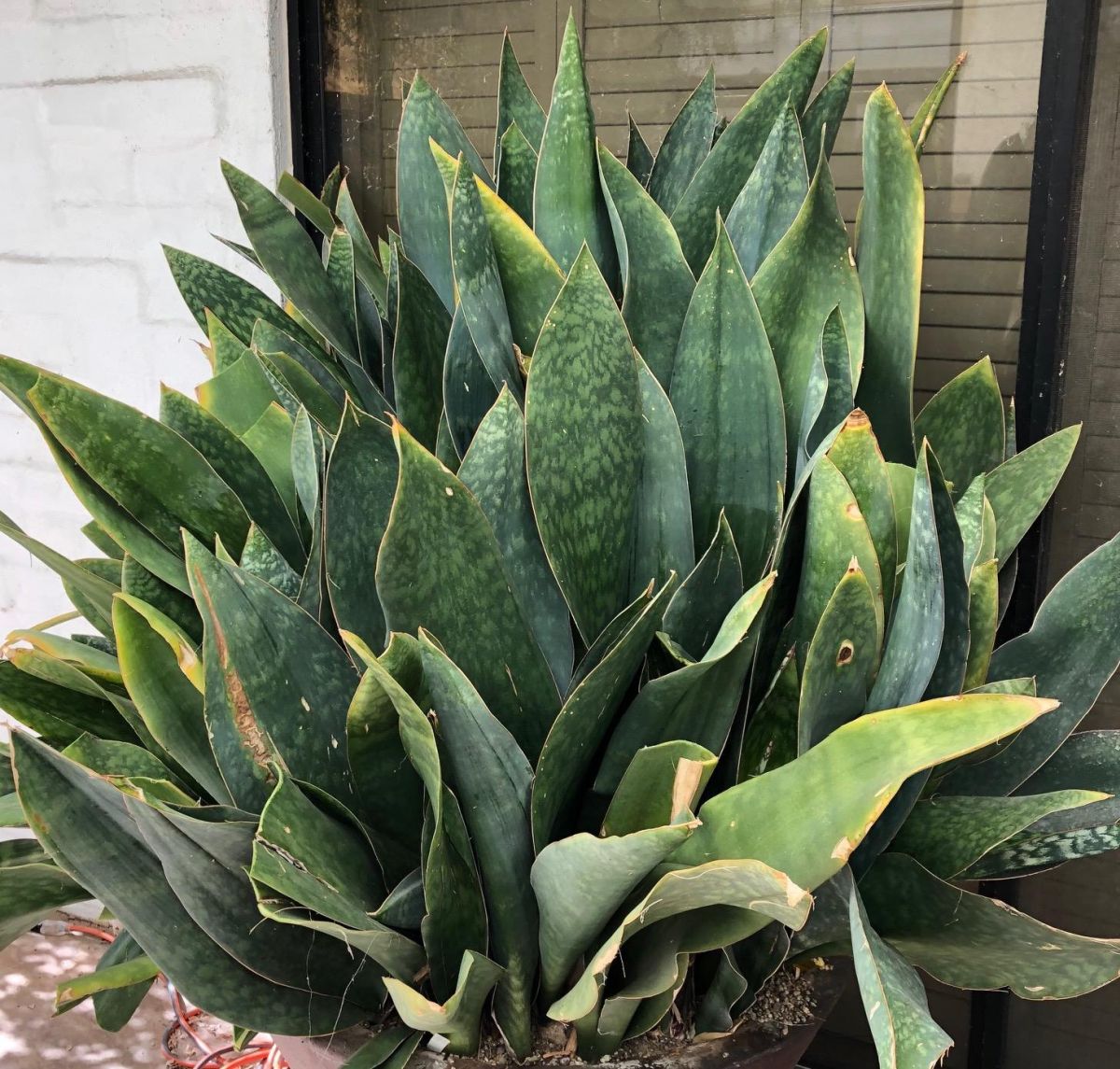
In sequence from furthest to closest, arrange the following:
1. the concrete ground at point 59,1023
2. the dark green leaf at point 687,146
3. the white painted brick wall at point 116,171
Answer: the concrete ground at point 59,1023 < the white painted brick wall at point 116,171 < the dark green leaf at point 687,146

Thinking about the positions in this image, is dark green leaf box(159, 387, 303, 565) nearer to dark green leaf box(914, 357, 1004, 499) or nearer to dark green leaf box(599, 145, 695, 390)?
dark green leaf box(599, 145, 695, 390)

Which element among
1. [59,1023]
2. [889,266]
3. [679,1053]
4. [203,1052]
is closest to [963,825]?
[679,1053]

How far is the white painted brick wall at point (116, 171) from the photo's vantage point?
43.8 inches

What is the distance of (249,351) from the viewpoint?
58 centimetres

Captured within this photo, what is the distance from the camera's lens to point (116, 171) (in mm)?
1207

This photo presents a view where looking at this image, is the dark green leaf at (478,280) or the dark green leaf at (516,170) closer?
the dark green leaf at (478,280)

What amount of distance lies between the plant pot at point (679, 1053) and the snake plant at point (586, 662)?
0.04 feet

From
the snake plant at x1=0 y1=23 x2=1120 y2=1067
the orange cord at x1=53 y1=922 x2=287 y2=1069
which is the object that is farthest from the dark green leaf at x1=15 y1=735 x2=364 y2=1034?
the orange cord at x1=53 y1=922 x2=287 y2=1069

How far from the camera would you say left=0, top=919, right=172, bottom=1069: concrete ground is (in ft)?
4.16

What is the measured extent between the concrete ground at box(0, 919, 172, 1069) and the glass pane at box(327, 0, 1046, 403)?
3.74 ft

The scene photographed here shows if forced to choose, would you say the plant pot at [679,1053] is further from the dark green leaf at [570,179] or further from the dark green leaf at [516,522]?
the dark green leaf at [570,179]

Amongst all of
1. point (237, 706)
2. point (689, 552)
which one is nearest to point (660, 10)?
point (689, 552)

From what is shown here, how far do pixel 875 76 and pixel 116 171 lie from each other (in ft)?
2.74

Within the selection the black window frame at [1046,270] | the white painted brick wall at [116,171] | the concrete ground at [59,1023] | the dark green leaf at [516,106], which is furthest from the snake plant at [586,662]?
the concrete ground at [59,1023]
